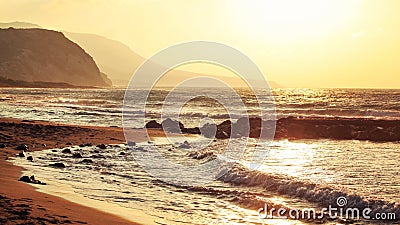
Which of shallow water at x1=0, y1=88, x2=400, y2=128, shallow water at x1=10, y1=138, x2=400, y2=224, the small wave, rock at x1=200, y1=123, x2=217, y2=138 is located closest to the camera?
shallow water at x1=10, y1=138, x2=400, y2=224

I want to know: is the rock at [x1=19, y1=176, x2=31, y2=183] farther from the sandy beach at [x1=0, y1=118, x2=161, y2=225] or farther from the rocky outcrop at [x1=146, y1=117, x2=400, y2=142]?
the rocky outcrop at [x1=146, y1=117, x2=400, y2=142]

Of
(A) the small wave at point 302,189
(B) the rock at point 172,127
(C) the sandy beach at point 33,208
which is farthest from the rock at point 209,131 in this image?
(C) the sandy beach at point 33,208

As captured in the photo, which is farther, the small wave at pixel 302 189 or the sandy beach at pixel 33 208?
the small wave at pixel 302 189

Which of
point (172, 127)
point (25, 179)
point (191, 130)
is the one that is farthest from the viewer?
point (172, 127)

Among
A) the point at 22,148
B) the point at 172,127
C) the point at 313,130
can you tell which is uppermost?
the point at 313,130

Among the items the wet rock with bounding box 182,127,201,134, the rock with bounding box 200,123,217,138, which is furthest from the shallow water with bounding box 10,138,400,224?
the wet rock with bounding box 182,127,201,134

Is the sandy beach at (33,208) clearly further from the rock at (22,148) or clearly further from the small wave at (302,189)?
the small wave at (302,189)

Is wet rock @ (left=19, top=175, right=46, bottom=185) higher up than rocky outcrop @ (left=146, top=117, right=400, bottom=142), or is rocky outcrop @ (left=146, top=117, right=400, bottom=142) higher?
rocky outcrop @ (left=146, top=117, right=400, bottom=142)

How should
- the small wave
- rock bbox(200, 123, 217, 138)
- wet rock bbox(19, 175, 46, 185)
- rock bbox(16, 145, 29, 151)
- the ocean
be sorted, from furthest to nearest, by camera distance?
rock bbox(200, 123, 217, 138), rock bbox(16, 145, 29, 151), wet rock bbox(19, 175, 46, 185), the small wave, the ocean

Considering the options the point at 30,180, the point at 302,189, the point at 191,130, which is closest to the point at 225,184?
the point at 302,189

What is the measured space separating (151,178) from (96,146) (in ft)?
31.7

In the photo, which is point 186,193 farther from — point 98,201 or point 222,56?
point 222,56

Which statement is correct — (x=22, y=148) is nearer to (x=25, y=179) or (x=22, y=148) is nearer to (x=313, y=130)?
(x=25, y=179)

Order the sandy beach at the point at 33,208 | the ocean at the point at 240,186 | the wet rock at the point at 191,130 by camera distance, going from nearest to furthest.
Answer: the sandy beach at the point at 33,208
the ocean at the point at 240,186
the wet rock at the point at 191,130
